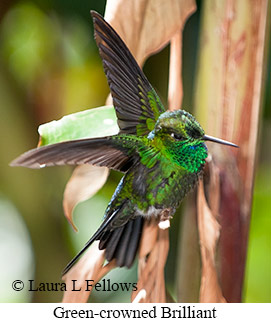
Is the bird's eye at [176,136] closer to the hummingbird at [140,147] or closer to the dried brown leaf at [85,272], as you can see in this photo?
the hummingbird at [140,147]

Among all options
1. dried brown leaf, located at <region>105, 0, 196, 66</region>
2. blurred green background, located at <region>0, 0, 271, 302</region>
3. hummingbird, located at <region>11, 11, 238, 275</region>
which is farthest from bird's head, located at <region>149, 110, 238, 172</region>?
blurred green background, located at <region>0, 0, 271, 302</region>

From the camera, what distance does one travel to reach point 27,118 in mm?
700

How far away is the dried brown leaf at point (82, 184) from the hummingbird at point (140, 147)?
0.12 feet

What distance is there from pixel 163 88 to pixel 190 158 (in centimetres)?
37

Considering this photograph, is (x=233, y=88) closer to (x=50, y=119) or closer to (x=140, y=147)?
(x=140, y=147)

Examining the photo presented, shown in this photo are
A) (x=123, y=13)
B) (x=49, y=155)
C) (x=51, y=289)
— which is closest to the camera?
(x=49, y=155)

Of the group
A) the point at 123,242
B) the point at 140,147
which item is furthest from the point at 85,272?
the point at 140,147

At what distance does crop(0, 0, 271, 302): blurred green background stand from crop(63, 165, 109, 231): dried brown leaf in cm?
26

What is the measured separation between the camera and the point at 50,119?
70cm

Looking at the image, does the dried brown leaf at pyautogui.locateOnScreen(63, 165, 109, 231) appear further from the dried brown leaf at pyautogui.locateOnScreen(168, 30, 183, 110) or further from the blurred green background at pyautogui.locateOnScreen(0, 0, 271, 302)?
the blurred green background at pyautogui.locateOnScreen(0, 0, 271, 302)

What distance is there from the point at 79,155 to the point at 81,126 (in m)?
0.10

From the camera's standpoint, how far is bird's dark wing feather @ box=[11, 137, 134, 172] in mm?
288
